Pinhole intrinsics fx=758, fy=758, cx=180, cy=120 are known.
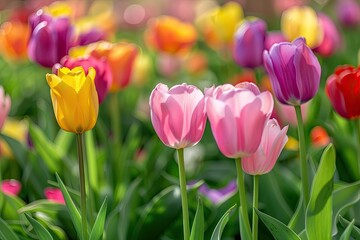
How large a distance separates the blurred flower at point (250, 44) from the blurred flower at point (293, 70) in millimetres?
700

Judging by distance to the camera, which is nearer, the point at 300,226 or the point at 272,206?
the point at 300,226

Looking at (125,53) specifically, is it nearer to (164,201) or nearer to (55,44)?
(55,44)

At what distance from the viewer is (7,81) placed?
9.23 feet

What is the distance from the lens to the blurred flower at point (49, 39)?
5.25 feet

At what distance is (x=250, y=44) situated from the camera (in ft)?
6.36

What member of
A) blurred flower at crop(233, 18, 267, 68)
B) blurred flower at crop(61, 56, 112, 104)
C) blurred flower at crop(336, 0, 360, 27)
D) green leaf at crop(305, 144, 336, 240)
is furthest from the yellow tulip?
blurred flower at crop(336, 0, 360, 27)

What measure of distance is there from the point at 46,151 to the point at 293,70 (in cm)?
81

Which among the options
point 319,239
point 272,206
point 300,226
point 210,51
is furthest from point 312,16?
point 210,51

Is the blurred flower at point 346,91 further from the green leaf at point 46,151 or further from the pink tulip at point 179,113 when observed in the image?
the green leaf at point 46,151

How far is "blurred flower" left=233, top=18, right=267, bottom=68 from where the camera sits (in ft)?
6.34

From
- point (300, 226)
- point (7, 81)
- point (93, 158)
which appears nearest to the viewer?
point (300, 226)

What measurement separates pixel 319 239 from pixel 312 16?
3.79 feet

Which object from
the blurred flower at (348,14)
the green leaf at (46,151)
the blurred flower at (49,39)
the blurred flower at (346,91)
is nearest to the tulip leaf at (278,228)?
the blurred flower at (346,91)

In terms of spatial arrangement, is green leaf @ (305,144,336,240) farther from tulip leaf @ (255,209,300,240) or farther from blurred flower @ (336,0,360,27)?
blurred flower @ (336,0,360,27)
